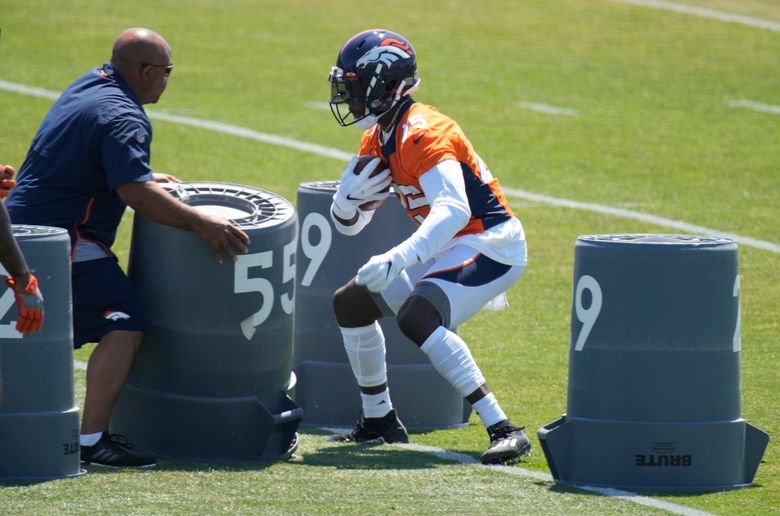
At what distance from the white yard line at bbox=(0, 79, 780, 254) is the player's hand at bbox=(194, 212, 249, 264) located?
19.3 ft

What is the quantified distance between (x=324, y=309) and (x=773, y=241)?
5246 millimetres

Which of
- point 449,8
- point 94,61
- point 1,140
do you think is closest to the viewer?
point 1,140

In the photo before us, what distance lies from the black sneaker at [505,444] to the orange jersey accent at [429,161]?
82 centimetres

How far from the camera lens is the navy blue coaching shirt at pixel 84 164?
6.15m

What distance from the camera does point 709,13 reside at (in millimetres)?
21594

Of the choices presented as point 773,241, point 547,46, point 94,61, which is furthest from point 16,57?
point 773,241

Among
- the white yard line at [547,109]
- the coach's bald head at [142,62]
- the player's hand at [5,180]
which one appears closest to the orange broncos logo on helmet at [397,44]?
the coach's bald head at [142,62]

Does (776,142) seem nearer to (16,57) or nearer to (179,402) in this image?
(16,57)

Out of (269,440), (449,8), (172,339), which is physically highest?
(449,8)

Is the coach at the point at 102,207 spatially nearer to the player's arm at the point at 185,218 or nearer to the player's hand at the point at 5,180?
the player's arm at the point at 185,218

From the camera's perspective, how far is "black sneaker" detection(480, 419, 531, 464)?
6043mm

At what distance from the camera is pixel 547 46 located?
1956cm

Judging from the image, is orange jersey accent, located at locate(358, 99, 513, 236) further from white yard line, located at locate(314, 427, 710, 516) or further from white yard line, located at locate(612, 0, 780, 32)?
white yard line, located at locate(612, 0, 780, 32)

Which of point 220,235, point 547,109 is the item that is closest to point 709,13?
point 547,109
